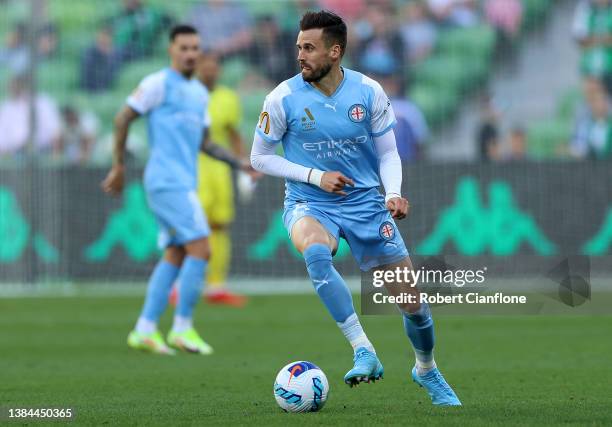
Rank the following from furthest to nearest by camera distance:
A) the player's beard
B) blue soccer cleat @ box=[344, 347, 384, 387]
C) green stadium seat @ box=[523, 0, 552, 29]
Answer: green stadium seat @ box=[523, 0, 552, 29] < the player's beard < blue soccer cleat @ box=[344, 347, 384, 387]

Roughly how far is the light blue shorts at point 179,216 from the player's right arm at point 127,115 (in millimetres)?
367

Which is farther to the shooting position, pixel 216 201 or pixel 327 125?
pixel 216 201

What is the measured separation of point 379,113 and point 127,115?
13.0 feet

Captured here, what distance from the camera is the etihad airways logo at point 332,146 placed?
6.77 m

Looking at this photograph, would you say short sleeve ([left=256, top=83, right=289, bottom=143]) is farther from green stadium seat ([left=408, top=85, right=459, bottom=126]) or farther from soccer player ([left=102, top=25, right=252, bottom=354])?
green stadium seat ([left=408, top=85, right=459, bottom=126])

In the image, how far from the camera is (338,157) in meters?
6.80

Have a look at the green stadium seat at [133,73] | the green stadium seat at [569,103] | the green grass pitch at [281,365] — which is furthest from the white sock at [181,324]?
the green stadium seat at [569,103]

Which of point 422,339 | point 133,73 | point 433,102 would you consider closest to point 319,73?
point 422,339

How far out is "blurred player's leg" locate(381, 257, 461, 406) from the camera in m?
6.59

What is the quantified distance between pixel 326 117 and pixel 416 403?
153 centimetres

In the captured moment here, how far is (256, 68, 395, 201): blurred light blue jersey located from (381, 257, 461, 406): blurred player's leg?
568mm

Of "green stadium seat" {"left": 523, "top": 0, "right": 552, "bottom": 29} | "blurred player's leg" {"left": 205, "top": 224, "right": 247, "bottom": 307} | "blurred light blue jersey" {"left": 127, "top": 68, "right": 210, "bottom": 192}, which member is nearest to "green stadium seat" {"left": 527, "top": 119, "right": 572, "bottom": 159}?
"green stadium seat" {"left": 523, "top": 0, "right": 552, "bottom": 29}

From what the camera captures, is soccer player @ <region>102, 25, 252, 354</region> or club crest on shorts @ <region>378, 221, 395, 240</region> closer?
club crest on shorts @ <region>378, 221, 395, 240</region>

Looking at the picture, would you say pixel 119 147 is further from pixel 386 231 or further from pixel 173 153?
pixel 386 231
